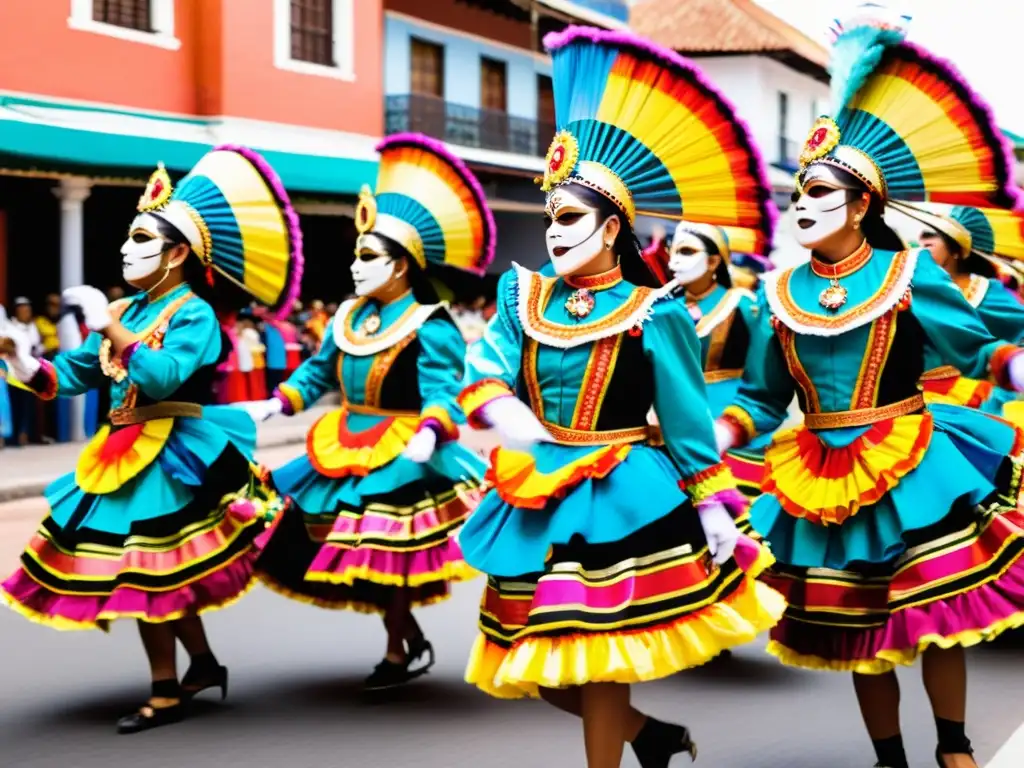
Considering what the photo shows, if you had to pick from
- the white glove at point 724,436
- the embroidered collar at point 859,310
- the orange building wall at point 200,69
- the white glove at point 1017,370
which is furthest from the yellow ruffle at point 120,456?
the orange building wall at point 200,69

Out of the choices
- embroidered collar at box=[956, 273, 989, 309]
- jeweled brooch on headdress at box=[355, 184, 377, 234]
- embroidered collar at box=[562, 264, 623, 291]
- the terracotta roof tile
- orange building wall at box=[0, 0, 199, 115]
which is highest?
the terracotta roof tile

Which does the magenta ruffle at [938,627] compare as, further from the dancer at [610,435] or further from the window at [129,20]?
the window at [129,20]

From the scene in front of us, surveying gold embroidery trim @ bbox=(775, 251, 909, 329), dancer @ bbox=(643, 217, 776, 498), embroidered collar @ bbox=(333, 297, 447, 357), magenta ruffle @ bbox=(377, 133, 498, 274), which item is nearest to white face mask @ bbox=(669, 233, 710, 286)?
dancer @ bbox=(643, 217, 776, 498)

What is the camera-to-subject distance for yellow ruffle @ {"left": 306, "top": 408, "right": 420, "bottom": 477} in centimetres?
666

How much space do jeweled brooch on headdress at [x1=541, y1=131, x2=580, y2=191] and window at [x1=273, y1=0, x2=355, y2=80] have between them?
18.2 meters

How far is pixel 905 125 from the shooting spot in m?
5.44

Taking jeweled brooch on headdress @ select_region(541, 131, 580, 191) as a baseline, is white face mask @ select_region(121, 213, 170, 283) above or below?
below

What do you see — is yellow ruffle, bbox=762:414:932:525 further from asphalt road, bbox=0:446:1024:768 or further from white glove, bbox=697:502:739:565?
asphalt road, bbox=0:446:1024:768

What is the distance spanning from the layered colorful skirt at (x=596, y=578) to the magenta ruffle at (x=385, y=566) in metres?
1.62

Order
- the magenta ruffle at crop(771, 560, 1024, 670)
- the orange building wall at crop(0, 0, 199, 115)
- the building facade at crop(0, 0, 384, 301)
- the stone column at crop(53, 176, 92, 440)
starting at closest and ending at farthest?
the magenta ruffle at crop(771, 560, 1024, 670) → the stone column at crop(53, 176, 92, 440) → the building facade at crop(0, 0, 384, 301) → the orange building wall at crop(0, 0, 199, 115)

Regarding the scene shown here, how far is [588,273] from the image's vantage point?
499 centimetres

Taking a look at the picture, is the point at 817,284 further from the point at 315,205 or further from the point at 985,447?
the point at 315,205

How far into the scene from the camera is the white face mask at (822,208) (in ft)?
17.3

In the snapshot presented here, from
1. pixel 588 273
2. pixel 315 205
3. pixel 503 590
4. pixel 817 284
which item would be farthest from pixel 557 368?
pixel 315 205
